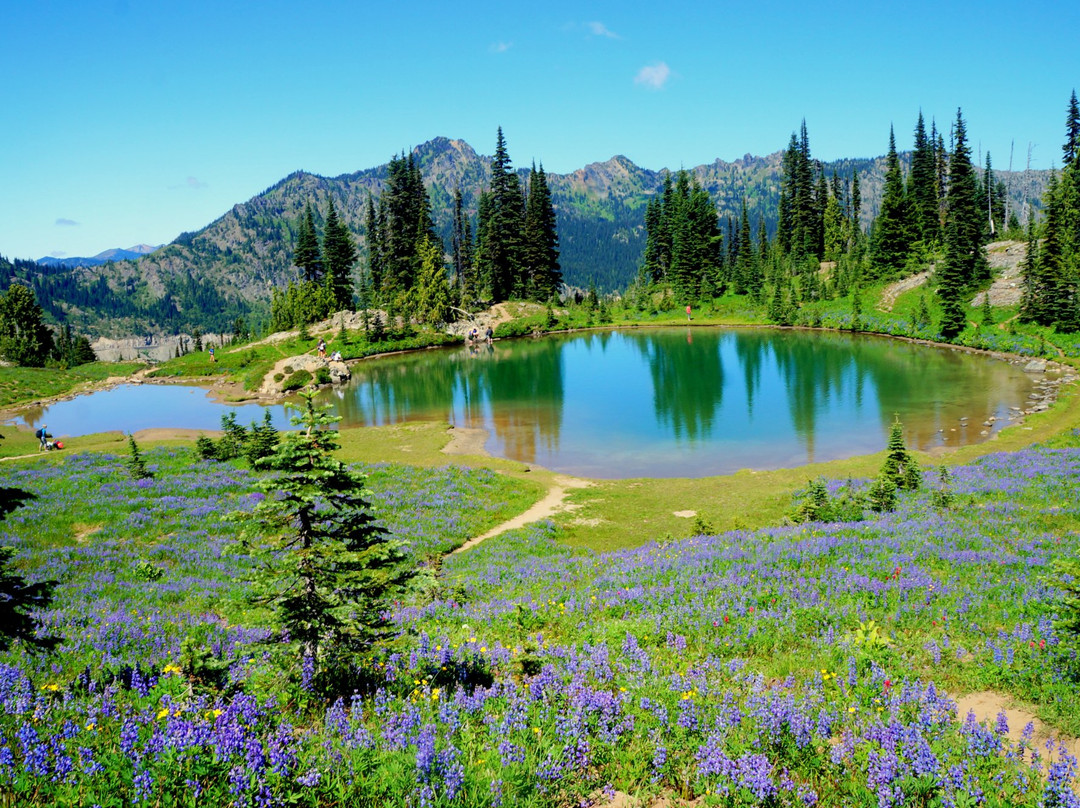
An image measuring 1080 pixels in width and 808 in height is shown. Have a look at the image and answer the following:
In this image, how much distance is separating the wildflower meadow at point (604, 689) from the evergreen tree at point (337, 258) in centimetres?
10019

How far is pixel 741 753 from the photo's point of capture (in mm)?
6070

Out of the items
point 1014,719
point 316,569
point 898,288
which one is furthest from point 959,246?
point 316,569

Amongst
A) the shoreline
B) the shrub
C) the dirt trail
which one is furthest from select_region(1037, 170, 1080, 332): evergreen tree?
the shrub

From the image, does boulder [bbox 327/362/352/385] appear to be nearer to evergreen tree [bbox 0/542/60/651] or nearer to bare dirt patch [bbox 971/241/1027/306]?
evergreen tree [bbox 0/542/60/651]

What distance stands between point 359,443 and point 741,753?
41181mm

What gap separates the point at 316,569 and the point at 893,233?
4321 inches

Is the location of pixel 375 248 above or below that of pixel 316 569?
above

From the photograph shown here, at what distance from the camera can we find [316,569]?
788 cm

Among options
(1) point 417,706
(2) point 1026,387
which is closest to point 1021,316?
(2) point 1026,387

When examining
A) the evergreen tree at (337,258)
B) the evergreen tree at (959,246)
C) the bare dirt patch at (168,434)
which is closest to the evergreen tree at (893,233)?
the evergreen tree at (959,246)

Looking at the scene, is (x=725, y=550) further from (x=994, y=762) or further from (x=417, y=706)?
(x=417, y=706)

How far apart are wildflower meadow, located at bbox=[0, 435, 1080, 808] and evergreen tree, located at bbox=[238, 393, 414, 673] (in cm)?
48

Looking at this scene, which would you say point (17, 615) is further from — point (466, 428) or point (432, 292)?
point (432, 292)

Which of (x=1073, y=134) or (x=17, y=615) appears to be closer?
(x=17, y=615)
